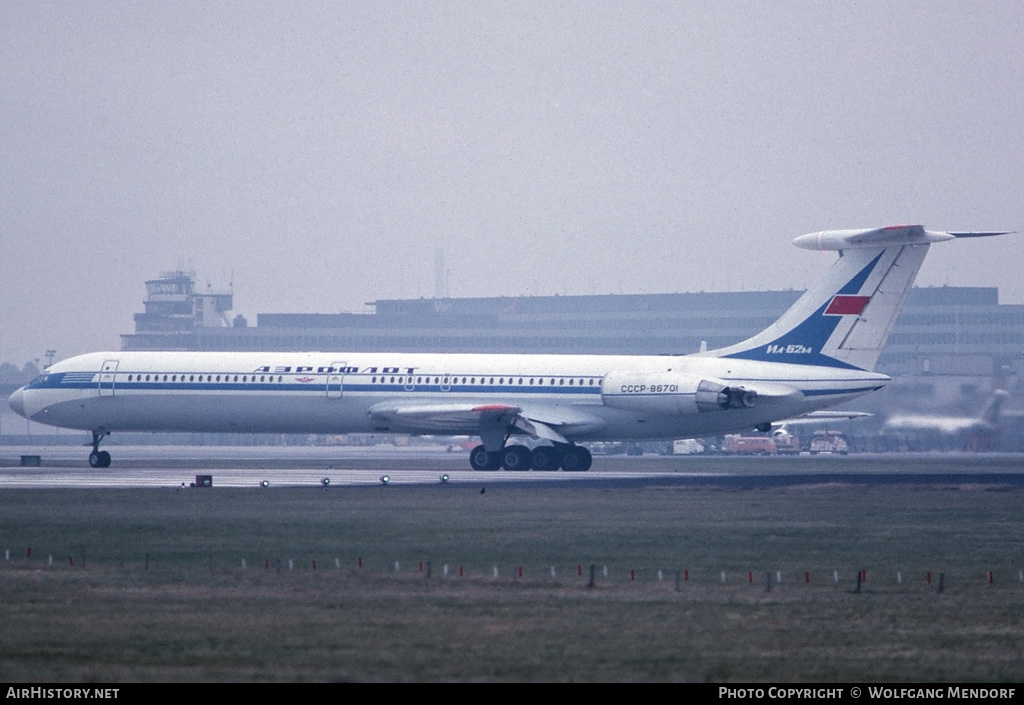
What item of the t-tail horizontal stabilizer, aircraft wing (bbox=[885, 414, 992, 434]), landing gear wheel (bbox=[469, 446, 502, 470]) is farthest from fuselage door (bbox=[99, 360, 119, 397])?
aircraft wing (bbox=[885, 414, 992, 434])

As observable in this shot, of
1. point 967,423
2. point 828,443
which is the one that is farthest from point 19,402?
point 828,443

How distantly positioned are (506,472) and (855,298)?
1540cm

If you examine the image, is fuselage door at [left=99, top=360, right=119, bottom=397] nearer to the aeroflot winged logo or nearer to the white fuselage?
the white fuselage

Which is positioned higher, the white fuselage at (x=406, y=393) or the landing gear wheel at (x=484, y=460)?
the white fuselage at (x=406, y=393)

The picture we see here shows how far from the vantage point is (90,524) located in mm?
37562

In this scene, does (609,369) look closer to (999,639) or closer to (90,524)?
(90,524)

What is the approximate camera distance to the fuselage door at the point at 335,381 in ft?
209

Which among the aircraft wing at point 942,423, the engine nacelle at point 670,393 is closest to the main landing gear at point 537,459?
the engine nacelle at point 670,393

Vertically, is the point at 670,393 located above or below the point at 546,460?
above

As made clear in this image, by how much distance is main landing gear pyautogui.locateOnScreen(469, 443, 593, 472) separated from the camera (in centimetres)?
6294

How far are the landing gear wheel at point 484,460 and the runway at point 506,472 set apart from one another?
0.65 meters

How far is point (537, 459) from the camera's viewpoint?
2480 inches

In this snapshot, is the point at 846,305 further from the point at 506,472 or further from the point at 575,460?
the point at 506,472

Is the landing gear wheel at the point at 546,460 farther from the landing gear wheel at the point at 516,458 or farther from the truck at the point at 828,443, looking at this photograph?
the truck at the point at 828,443
